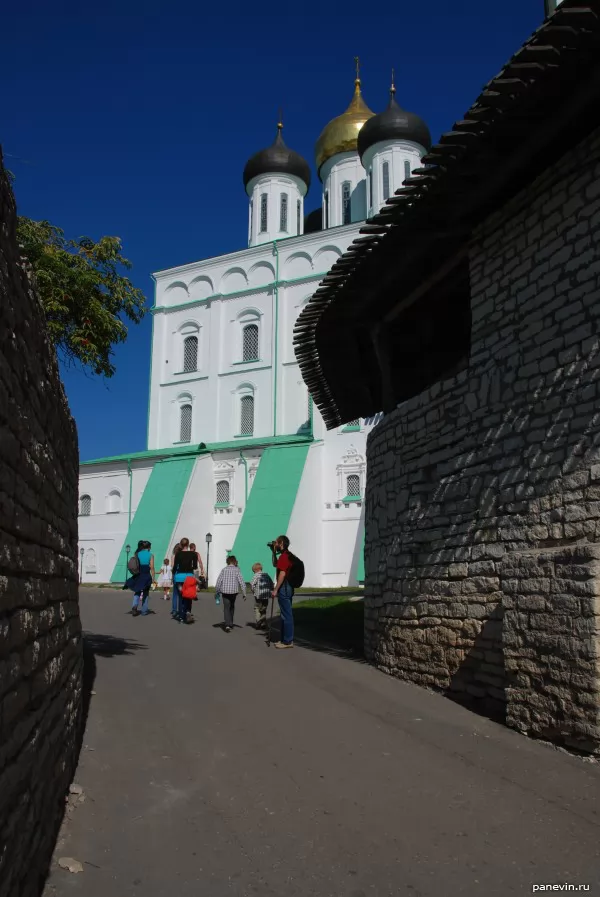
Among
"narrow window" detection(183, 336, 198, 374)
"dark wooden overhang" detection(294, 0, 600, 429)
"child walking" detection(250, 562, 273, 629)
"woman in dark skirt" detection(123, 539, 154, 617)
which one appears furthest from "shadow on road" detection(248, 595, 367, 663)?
"narrow window" detection(183, 336, 198, 374)

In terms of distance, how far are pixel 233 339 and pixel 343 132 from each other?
1491 centimetres

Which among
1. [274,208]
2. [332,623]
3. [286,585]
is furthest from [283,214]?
[286,585]

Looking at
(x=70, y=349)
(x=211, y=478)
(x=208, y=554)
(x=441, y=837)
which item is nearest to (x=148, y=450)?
(x=211, y=478)

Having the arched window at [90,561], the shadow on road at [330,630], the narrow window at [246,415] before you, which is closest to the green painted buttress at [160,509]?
the arched window at [90,561]

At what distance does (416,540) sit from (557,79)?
4.70 m

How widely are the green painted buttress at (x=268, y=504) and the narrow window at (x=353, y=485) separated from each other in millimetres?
2309

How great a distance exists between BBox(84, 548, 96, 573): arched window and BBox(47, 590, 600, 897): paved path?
34164 millimetres

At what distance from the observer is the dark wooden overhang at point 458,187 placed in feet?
17.1

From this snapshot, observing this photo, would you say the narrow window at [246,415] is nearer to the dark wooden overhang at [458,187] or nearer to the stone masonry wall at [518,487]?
the dark wooden overhang at [458,187]

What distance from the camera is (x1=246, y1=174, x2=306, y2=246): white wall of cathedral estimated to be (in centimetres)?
4525

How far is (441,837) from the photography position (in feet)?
13.4

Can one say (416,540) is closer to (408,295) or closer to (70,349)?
(408,295)

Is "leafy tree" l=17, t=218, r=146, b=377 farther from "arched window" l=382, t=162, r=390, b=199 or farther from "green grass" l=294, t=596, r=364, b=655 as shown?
"arched window" l=382, t=162, r=390, b=199

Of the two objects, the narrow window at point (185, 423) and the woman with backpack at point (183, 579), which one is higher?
the narrow window at point (185, 423)
